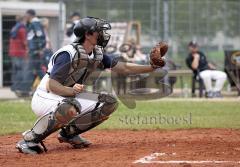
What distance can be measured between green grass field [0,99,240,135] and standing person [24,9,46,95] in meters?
2.11

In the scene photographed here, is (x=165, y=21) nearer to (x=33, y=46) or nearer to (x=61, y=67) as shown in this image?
(x=33, y=46)

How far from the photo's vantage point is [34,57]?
52.2ft

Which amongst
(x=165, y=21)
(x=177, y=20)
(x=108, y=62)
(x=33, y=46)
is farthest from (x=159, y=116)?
(x=177, y=20)

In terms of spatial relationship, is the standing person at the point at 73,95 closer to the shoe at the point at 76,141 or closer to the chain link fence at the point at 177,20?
the shoe at the point at 76,141

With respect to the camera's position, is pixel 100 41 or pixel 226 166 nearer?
pixel 226 166

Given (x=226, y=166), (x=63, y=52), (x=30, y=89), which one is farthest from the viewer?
(x=30, y=89)

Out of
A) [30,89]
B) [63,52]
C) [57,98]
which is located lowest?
[30,89]

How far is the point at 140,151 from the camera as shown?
681 cm

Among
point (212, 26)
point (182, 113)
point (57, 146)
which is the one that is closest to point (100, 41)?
point (57, 146)

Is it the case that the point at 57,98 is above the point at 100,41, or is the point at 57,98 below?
below

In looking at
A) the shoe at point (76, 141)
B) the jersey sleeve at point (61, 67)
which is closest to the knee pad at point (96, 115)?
the shoe at point (76, 141)

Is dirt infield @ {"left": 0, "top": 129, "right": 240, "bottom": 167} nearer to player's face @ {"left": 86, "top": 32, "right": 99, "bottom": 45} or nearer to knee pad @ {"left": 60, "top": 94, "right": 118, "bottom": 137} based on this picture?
knee pad @ {"left": 60, "top": 94, "right": 118, "bottom": 137}

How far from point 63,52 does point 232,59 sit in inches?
411

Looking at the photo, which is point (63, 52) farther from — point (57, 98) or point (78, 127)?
point (78, 127)
